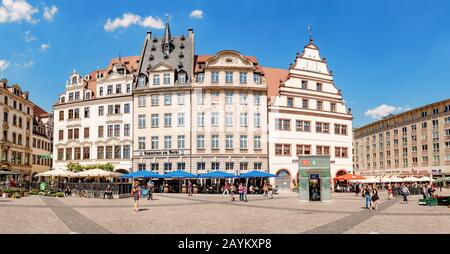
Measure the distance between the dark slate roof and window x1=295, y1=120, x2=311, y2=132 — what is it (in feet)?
48.5

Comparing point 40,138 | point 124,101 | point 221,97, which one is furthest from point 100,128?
point 40,138

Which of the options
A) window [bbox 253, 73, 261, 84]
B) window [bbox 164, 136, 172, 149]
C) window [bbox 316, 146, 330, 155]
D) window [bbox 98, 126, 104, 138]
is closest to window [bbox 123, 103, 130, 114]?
window [bbox 98, 126, 104, 138]

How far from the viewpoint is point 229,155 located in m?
53.1

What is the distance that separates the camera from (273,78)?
197ft

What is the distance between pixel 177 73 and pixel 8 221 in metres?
39.6

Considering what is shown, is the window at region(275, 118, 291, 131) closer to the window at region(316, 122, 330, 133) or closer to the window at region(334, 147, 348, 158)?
the window at region(316, 122, 330, 133)

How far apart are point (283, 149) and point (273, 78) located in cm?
1090

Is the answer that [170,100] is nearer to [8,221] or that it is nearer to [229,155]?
[229,155]

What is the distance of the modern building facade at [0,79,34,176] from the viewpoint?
62281 millimetres

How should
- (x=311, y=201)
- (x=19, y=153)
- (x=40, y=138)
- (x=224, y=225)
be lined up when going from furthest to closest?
(x=40, y=138) < (x=19, y=153) < (x=311, y=201) < (x=224, y=225)

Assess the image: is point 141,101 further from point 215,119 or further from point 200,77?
point 215,119

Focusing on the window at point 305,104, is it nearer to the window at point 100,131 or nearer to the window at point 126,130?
the window at point 126,130

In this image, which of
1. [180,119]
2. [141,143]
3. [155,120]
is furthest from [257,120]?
[141,143]

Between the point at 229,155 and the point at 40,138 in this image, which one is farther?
the point at 40,138
